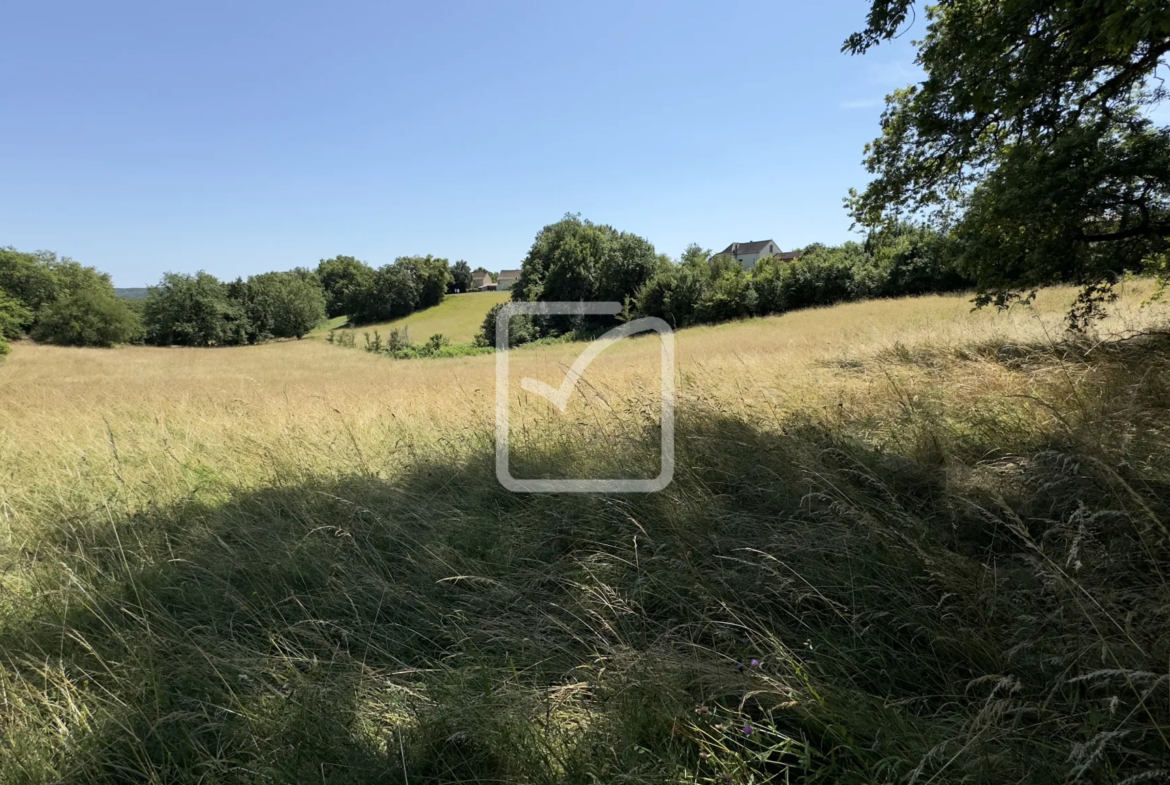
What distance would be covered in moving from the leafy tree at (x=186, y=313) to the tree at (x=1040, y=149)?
6852 centimetres

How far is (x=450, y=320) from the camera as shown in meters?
72.1

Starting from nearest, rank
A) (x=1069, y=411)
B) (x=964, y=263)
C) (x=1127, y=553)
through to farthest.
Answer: (x=1127, y=553) < (x=1069, y=411) < (x=964, y=263)

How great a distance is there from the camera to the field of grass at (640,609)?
1.41 metres

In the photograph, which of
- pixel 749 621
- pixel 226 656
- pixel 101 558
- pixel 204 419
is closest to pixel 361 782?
pixel 226 656

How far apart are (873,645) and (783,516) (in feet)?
2.89

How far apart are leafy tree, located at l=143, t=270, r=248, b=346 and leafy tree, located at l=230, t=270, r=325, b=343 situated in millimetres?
3796

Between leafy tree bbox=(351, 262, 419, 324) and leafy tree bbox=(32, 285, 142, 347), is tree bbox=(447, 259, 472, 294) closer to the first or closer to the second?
leafy tree bbox=(351, 262, 419, 324)

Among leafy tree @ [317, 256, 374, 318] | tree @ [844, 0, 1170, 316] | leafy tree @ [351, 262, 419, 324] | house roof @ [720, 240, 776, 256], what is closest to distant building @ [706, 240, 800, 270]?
house roof @ [720, 240, 776, 256]

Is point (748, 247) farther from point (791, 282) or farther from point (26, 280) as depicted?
point (26, 280)

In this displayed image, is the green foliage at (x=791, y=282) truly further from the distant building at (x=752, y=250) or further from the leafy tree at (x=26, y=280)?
the leafy tree at (x=26, y=280)

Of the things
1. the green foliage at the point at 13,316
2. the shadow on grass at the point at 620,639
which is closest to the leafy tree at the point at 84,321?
the green foliage at the point at 13,316

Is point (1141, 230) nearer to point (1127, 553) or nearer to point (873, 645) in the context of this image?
point (1127, 553)

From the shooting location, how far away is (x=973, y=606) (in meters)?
1.67

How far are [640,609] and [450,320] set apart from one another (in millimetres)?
73678
